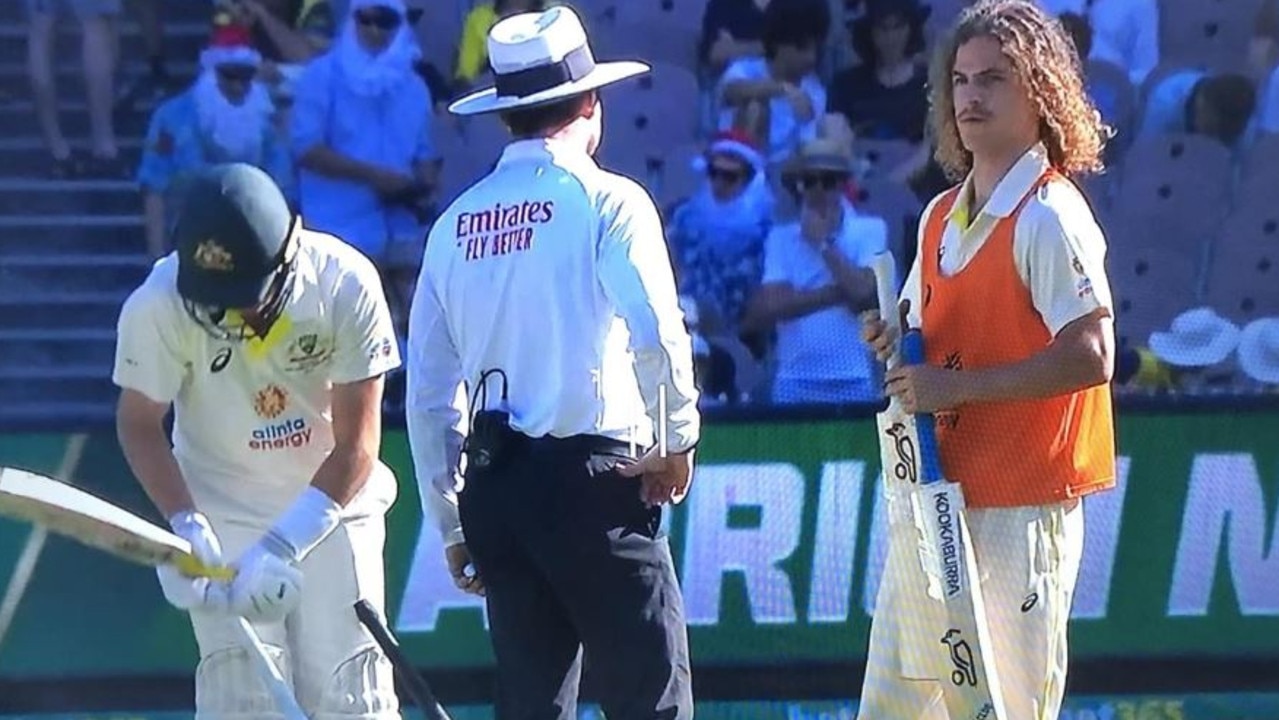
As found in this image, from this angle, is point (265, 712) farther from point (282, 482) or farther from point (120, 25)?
point (120, 25)

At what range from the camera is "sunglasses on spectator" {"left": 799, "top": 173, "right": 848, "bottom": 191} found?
23.4 feet

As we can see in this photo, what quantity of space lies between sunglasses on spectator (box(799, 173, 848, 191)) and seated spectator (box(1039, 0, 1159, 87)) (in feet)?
3.08

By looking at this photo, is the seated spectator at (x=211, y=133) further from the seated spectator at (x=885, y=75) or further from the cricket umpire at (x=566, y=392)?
the cricket umpire at (x=566, y=392)

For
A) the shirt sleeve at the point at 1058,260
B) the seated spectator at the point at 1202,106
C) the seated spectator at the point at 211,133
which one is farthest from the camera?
the seated spectator at the point at 211,133

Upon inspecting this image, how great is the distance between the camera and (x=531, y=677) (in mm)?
4539

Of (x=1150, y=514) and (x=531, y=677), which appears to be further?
(x=1150, y=514)

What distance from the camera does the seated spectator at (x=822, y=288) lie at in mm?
6582

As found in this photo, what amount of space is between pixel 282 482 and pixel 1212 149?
3.59 metres

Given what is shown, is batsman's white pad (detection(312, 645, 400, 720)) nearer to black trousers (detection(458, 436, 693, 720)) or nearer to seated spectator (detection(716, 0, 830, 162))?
black trousers (detection(458, 436, 693, 720))

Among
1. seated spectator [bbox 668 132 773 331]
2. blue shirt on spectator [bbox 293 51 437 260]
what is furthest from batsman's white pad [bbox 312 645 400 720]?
blue shirt on spectator [bbox 293 51 437 260]

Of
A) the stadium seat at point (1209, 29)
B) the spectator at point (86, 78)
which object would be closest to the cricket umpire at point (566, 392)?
the spectator at point (86, 78)

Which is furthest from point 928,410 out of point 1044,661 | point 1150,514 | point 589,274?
point 1150,514

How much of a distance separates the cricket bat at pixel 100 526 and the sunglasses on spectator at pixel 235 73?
11.0 ft

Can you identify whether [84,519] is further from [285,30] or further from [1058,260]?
[285,30]
